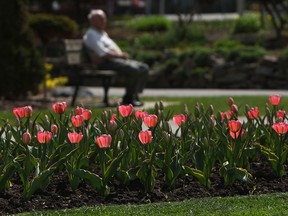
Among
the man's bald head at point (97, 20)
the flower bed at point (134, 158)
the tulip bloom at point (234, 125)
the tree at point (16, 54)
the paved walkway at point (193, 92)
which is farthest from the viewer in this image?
the paved walkway at point (193, 92)

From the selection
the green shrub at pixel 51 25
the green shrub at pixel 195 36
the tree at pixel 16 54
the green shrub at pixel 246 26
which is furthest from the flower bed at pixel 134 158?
the green shrub at pixel 246 26

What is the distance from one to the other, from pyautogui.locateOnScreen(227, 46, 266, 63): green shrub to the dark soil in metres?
14.1

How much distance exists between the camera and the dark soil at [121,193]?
643cm

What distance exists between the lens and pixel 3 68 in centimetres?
1581

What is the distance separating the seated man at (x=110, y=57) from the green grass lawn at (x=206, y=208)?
859 cm

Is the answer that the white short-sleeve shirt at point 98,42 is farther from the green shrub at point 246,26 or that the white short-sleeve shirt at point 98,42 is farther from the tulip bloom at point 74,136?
the green shrub at point 246,26

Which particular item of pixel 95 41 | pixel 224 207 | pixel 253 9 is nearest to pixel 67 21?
pixel 95 41

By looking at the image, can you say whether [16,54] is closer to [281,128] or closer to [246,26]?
[281,128]

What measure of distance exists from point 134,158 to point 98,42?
7935 millimetres

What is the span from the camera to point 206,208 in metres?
6.09

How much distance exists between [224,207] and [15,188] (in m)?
1.46

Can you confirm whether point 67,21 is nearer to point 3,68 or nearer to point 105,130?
point 3,68

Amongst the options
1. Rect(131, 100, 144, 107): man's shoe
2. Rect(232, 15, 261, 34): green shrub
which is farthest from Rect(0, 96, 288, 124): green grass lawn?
Rect(232, 15, 261, 34): green shrub

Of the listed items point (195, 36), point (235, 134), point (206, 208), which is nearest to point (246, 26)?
point (195, 36)
